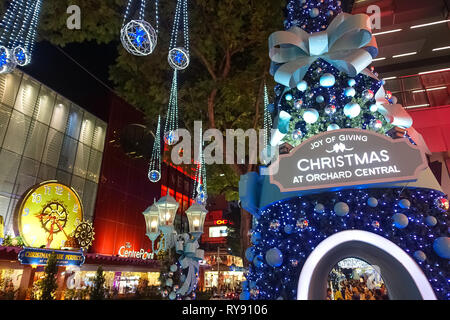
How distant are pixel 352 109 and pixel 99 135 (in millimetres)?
21488

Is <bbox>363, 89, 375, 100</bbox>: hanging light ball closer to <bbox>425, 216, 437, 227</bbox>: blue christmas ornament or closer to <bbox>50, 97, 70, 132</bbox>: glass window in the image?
<bbox>425, 216, 437, 227</bbox>: blue christmas ornament

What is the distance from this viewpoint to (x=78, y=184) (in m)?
19.4

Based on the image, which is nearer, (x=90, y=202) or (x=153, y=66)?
(x=153, y=66)

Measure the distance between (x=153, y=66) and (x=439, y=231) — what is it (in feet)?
28.9

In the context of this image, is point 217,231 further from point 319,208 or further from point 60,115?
point 319,208

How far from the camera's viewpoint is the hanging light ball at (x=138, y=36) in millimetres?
5508

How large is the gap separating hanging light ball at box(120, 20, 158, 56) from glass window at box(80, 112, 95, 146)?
656 inches

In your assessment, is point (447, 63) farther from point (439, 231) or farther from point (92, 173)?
point (92, 173)

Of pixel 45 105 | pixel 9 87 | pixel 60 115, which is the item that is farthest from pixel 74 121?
pixel 9 87

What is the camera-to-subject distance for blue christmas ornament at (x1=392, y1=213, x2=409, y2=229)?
289 centimetres

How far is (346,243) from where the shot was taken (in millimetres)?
3014

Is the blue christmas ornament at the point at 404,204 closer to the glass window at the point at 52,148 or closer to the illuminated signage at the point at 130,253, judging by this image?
the glass window at the point at 52,148
